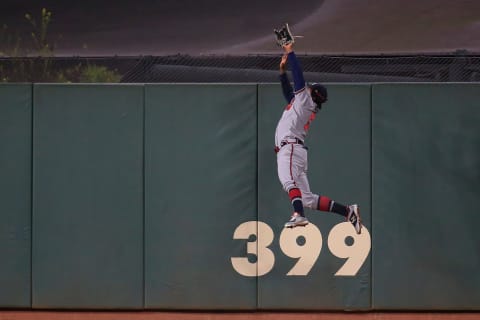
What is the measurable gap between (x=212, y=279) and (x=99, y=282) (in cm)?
138

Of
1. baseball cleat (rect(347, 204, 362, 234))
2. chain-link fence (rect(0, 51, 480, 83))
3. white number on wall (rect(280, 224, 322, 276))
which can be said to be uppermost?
chain-link fence (rect(0, 51, 480, 83))

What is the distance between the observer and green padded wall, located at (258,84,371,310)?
34.1 ft

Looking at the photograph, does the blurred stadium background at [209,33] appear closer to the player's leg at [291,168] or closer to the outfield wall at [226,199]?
the outfield wall at [226,199]

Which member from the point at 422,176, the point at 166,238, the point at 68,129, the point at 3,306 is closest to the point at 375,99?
the point at 422,176

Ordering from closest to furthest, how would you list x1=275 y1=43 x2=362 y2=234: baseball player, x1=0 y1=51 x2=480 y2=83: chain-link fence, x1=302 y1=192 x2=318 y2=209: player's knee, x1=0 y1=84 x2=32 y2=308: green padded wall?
x1=275 y1=43 x2=362 y2=234: baseball player → x1=302 y1=192 x2=318 y2=209: player's knee → x1=0 y1=84 x2=32 y2=308: green padded wall → x1=0 y1=51 x2=480 y2=83: chain-link fence

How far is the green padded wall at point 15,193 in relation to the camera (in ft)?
34.5

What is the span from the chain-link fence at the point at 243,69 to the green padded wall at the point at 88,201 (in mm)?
2008

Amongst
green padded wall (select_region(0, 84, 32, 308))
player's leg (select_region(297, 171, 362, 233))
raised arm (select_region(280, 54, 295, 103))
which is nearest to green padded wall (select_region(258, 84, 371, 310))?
player's leg (select_region(297, 171, 362, 233))

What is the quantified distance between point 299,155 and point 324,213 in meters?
1.30

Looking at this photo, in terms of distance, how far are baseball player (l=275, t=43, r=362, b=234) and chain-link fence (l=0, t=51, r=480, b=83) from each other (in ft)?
9.18

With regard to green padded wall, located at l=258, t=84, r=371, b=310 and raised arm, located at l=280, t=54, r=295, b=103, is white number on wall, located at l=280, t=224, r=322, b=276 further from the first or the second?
raised arm, located at l=280, t=54, r=295, b=103

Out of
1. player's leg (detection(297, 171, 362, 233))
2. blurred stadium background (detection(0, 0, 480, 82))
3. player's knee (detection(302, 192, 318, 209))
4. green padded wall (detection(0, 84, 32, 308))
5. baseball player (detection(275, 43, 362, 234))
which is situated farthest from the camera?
blurred stadium background (detection(0, 0, 480, 82))

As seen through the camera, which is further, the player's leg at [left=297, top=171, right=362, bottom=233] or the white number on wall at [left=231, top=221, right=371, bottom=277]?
the white number on wall at [left=231, top=221, right=371, bottom=277]

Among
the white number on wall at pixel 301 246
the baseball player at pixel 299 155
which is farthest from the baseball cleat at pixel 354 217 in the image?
the white number on wall at pixel 301 246
